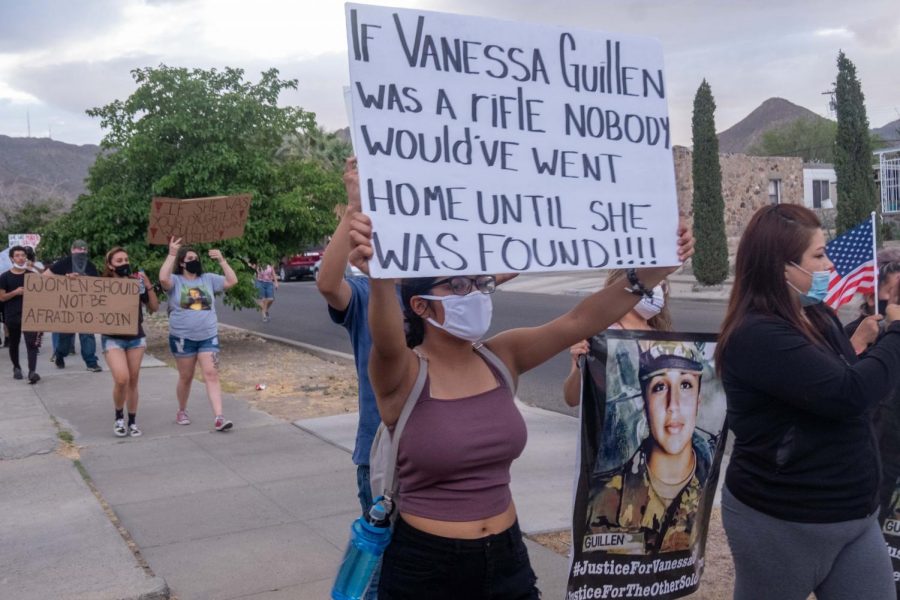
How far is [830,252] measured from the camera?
430 centimetres

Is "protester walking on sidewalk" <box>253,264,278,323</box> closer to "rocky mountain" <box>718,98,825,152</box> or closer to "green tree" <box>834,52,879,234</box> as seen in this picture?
"green tree" <box>834,52,879,234</box>

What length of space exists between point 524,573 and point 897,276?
2.19m

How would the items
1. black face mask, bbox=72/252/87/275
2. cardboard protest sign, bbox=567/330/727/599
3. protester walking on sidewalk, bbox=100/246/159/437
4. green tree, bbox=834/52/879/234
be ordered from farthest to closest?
green tree, bbox=834/52/879/234, black face mask, bbox=72/252/87/275, protester walking on sidewalk, bbox=100/246/159/437, cardboard protest sign, bbox=567/330/727/599

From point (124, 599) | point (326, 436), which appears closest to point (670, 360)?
point (124, 599)

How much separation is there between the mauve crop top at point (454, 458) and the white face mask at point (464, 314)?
175 mm

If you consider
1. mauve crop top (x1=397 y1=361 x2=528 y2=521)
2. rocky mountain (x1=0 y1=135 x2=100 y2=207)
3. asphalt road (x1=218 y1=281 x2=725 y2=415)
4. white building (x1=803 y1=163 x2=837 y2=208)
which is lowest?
asphalt road (x1=218 y1=281 x2=725 y2=415)

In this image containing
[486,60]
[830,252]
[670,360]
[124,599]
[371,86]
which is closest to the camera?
[371,86]

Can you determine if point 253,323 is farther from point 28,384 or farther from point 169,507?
point 169,507

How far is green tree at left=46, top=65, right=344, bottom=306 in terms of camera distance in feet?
46.4

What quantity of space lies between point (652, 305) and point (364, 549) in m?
2.24

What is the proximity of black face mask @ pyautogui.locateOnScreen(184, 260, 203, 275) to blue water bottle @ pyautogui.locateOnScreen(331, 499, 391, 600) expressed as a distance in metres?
6.45

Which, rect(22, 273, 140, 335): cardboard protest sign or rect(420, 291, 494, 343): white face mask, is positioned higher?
rect(420, 291, 494, 343): white face mask

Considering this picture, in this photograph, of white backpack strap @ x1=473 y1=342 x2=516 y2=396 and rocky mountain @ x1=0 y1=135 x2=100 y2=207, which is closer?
white backpack strap @ x1=473 y1=342 x2=516 y2=396

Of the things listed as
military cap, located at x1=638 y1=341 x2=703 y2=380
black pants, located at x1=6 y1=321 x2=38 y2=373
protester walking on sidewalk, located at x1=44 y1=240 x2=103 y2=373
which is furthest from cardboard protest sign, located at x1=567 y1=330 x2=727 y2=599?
black pants, located at x1=6 y1=321 x2=38 y2=373
